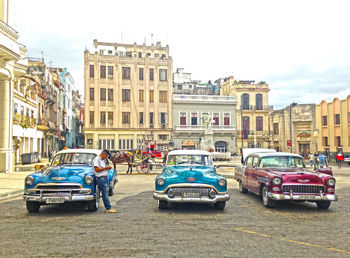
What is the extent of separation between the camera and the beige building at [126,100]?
48500 mm

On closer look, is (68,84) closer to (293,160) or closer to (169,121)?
(169,121)

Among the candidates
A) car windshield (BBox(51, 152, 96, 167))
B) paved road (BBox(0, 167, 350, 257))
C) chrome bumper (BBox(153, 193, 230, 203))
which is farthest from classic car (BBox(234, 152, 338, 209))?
car windshield (BBox(51, 152, 96, 167))

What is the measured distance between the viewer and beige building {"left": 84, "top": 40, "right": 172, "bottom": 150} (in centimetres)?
4850

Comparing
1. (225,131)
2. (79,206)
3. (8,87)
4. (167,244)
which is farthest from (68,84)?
(167,244)

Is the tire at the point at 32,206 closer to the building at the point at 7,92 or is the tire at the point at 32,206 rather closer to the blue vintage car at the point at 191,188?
the blue vintage car at the point at 191,188

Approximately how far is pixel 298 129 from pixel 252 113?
11.4 metres

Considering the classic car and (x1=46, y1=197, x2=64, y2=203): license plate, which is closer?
(x1=46, y1=197, x2=64, y2=203): license plate

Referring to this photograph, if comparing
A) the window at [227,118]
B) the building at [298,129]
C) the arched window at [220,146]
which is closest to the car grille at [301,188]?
the building at [298,129]

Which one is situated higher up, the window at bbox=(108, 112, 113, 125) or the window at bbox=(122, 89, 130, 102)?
the window at bbox=(122, 89, 130, 102)

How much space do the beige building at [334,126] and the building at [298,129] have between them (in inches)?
58.7

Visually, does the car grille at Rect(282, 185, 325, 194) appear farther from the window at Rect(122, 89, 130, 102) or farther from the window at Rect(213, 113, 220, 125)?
the window at Rect(213, 113, 220, 125)

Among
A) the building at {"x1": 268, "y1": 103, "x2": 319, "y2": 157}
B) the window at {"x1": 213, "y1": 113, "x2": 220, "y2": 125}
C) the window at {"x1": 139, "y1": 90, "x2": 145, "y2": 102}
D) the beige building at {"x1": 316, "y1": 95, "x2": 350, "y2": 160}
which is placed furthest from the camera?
the window at {"x1": 213, "y1": 113, "x2": 220, "y2": 125}

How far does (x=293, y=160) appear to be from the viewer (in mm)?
10422

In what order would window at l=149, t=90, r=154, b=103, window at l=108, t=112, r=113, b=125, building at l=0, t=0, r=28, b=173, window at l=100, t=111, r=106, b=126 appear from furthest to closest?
window at l=149, t=90, r=154, b=103, window at l=108, t=112, r=113, b=125, window at l=100, t=111, r=106, b=126, building at l=0, t=0, r=28, b=173
